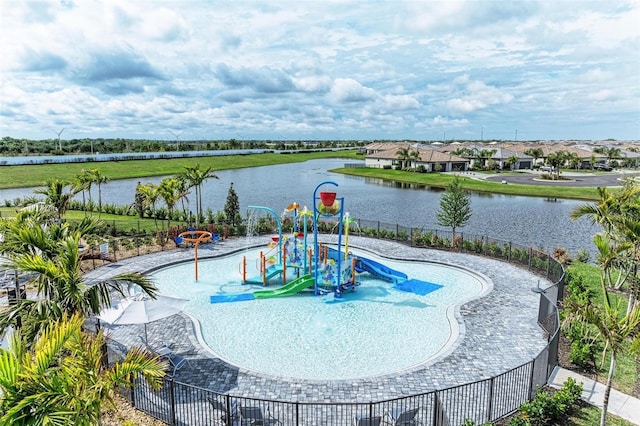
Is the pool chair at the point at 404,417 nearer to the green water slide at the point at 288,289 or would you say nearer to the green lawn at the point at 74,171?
the green water slide at the point at 288,289

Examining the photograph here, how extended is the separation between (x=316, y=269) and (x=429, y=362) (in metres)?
6.98

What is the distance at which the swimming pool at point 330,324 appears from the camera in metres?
12.6

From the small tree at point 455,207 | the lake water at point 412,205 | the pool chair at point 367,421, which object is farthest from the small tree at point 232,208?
the pool chair at point 367,421

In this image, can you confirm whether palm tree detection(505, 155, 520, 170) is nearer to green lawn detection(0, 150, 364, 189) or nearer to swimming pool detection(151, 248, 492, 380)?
green lawn detection(0, 150, 364, 189)

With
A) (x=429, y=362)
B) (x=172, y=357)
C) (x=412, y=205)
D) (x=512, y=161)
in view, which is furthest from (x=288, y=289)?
(x=512, y=161)

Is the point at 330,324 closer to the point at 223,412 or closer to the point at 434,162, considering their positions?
the point at 223,412

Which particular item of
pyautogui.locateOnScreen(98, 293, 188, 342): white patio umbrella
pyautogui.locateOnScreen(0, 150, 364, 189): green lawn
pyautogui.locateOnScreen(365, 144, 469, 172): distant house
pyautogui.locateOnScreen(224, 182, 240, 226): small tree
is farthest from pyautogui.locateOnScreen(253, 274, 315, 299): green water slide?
pyautogui.locateOnScreen(365, 144, 469, 172): distant house

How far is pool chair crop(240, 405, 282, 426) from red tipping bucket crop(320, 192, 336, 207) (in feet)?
31.9

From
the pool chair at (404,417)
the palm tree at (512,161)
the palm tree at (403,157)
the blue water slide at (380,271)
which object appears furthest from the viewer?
the palm tree at (403,157)

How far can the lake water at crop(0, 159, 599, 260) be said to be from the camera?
34.2m

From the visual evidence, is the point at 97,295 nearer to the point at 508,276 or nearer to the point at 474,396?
the point at 474,396

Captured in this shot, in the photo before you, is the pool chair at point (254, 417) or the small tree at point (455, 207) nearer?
the pool chair at point (254, 417)

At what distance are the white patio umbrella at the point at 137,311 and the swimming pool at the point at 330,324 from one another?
7.08 feet

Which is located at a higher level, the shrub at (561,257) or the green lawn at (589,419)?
the shrub at (561,257)
